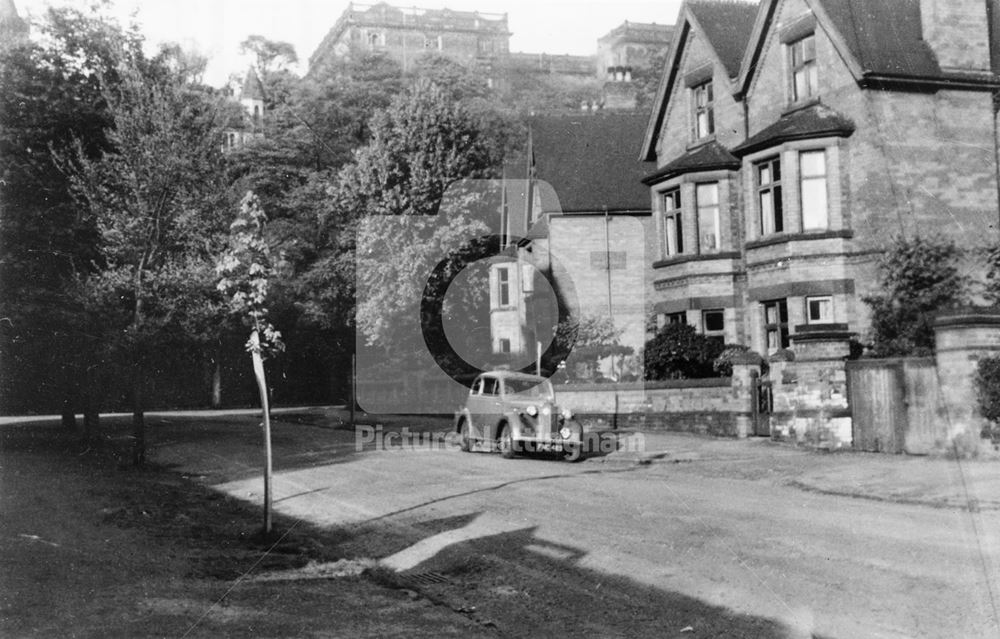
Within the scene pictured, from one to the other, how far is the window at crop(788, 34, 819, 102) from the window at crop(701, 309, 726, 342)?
6.47m

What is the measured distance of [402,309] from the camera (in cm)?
3588

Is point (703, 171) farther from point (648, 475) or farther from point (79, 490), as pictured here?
point (79, 490)

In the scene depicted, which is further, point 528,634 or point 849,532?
point 849,532

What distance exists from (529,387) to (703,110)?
14705 mm

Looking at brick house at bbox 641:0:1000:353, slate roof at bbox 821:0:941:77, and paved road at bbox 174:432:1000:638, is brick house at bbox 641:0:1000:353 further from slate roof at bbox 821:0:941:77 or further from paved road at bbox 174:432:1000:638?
paved road at bbox 174:432:1000:638

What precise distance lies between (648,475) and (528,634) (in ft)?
31.3

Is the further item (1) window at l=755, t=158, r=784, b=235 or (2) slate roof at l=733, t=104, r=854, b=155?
(1) window at l=755, t=158, r=784, b=235

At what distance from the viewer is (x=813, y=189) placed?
82.5 feet

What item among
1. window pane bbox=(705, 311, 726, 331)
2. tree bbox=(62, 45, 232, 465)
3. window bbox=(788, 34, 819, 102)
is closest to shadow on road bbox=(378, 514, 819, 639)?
tree bbox=(62, 45, 232, 465)

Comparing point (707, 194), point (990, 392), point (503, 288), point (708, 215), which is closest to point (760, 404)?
point (990, 392)

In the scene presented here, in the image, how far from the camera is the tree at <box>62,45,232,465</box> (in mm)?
21375

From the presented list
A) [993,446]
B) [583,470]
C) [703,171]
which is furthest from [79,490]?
[703,171]

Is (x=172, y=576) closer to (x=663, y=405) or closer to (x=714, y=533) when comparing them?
(x=714, y=533)

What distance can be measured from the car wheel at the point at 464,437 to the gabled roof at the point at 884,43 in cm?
1303
